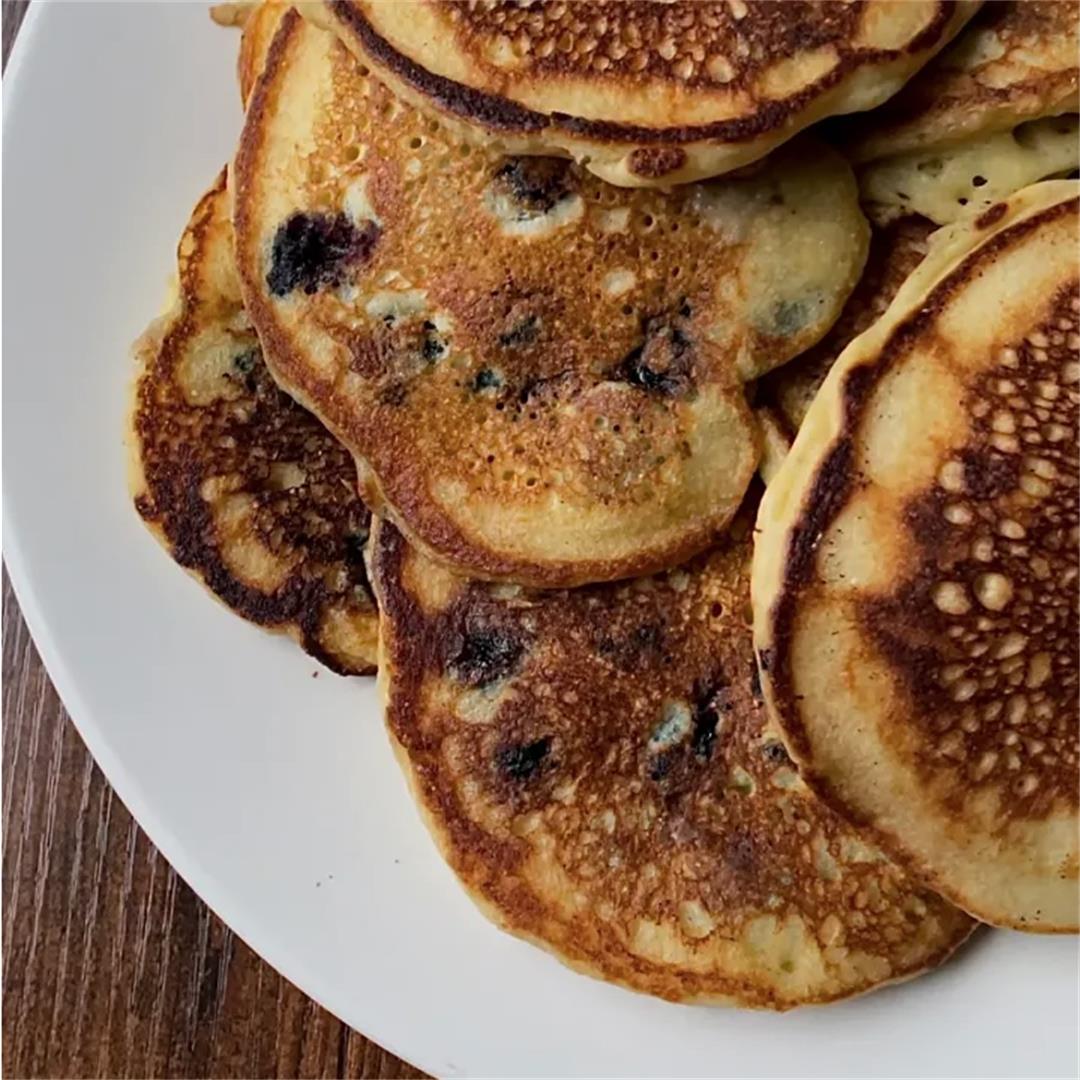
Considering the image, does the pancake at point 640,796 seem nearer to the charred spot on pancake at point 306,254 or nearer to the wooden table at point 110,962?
the charred spot on pancake at point 306,254

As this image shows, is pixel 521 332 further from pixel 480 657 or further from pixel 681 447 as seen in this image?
pixel 480 657

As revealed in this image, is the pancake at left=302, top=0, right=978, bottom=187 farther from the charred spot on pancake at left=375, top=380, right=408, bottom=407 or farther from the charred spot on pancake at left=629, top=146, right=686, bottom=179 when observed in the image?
the charred spot on pancake at left=375, top=380, right=408, bottom=407

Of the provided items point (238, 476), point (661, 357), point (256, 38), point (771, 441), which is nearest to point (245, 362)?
point (238, 476)

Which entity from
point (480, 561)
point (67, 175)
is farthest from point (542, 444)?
point (67, 175)

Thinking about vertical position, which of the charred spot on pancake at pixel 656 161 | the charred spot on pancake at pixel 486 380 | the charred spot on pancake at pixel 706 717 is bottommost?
the charred spot on pancake at pixel 706 717

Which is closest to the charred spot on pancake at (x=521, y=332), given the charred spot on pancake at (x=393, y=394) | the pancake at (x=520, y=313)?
the pancake at (x=520, y=313)

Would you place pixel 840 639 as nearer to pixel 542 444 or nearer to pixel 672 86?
pixel 542 444

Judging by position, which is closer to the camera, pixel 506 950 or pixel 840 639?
pixel 840 639
